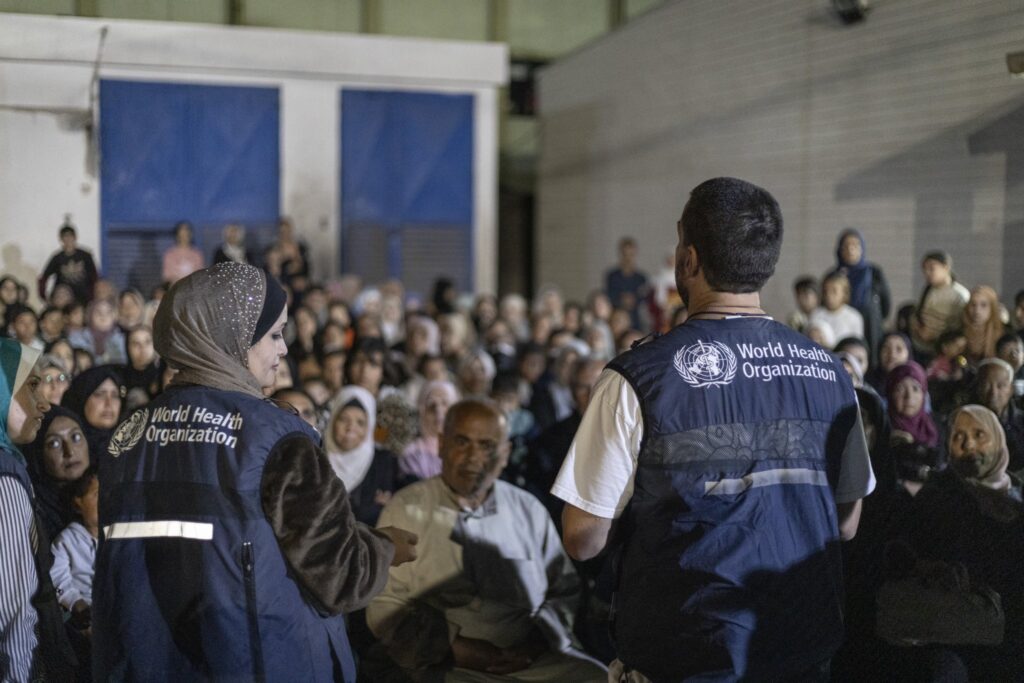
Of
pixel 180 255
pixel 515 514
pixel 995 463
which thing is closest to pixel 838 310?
pixel 995 463

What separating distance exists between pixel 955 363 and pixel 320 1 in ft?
11.1

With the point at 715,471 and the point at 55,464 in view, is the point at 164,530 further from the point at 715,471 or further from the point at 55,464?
the point at 55,464

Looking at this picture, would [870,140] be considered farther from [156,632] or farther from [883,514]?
[156,632]

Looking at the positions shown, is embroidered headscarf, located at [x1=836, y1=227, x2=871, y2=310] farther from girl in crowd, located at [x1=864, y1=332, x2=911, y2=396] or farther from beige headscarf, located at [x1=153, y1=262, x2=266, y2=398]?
beige headscarf, located at [x1=153, y1=262, x2=266, y2=398]

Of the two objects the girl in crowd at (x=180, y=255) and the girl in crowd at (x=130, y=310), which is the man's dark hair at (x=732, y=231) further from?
the girl in crowd at (x=180, y=255)

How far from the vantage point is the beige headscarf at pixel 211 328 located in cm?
221

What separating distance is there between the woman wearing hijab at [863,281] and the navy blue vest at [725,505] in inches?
167

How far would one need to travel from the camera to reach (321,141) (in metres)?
7.53

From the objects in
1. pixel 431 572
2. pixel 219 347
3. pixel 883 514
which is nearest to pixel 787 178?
pixel 883 514

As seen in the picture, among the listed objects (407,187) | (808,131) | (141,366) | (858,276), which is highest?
(808,131)

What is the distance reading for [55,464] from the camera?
137 inches

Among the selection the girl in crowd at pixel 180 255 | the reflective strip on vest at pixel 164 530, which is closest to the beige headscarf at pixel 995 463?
the reflective strip on vest at pixel 164 530

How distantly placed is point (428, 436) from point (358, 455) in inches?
23.5

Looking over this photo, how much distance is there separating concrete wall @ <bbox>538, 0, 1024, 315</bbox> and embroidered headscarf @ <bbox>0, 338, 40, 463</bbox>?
330 centimetres
